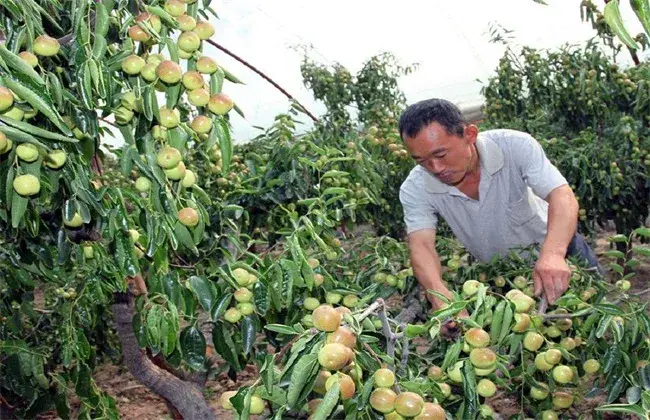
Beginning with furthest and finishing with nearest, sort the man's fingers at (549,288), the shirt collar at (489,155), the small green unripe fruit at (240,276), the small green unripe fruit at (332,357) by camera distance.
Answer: the shirt collar at (489,155), the man's fingers at (549,288), the small green unripe fruit at (240,276), the small green unripe fruit at (332,357)

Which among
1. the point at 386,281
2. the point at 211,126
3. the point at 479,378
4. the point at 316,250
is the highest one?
the point at 211,126

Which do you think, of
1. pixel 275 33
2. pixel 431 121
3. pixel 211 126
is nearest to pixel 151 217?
pixel 211 126

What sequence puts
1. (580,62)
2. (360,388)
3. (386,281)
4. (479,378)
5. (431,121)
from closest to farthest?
(360,388), (479,378), (431,121), (386,281), (580,62)

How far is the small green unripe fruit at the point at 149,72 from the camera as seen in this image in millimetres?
1215

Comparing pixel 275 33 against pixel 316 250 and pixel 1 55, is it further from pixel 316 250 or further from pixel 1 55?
pixel 1 55

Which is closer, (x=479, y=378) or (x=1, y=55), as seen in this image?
(x=1, y=55)

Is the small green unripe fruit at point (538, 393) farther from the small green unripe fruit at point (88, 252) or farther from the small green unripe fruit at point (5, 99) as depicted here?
the small green unripe fruit at point (5, 99)

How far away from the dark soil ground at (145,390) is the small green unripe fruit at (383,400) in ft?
7.44

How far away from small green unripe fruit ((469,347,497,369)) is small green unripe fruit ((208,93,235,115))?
67 cm

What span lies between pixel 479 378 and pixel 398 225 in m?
3.54

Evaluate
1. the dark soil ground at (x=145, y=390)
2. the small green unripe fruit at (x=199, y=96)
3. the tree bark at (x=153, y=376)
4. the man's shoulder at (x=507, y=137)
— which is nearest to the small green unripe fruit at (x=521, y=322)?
the small green unripe fruit at (x=199, y=96)

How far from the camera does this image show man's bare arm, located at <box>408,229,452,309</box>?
2158 millimetres

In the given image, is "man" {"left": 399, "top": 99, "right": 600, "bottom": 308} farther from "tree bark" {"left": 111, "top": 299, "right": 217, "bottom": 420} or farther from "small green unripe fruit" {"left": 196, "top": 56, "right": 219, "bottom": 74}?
"small green unripe fruit" {"left": 196, "top": 56, "right": 219, "bottom": 74}

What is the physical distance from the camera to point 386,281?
2.36 meters
